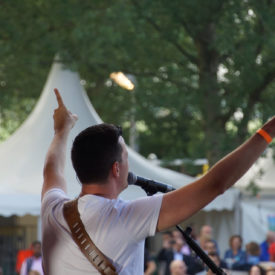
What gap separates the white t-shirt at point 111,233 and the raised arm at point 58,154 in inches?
12.9

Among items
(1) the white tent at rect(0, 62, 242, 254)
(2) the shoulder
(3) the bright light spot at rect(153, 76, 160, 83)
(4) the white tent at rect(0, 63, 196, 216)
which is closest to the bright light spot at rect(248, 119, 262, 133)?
(3) the bright light spot at rect(153, 76, 160, 83)

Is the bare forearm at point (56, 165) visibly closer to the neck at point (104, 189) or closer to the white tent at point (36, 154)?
the neck at point (104, 189)

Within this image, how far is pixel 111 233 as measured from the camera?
2.72 m

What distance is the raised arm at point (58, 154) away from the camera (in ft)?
10.4

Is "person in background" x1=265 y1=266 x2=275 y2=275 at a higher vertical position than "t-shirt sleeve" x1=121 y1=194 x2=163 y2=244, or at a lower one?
lower

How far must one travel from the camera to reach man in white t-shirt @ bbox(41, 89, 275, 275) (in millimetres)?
2588

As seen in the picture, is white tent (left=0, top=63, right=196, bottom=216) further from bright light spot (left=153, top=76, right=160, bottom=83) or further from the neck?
the neck

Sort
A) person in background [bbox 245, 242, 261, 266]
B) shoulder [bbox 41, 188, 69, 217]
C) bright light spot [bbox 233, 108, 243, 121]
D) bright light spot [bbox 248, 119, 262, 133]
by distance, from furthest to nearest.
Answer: bright light spot [bbox 248, 119, 262, 133] → bright light spot [bbox 233, 108, 243, 121] → person in background [bbox 245, 242, 261, 266] → shoulder [bbox 41, 188, 69, 217]

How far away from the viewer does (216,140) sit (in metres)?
16.6

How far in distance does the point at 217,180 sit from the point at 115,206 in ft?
1.22

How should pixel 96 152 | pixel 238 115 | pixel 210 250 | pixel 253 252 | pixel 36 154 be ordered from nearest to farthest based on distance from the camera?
pixel 96 152
pixel 210 250
pixel 253 252
pixel 36 154
pixel 238 115

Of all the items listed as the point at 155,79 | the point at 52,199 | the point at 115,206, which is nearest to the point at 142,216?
the point at 115,206

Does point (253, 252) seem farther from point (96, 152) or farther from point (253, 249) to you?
point (96, 152)

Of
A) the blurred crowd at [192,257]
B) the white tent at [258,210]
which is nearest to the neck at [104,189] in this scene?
the blurred crowd at [192,257]
